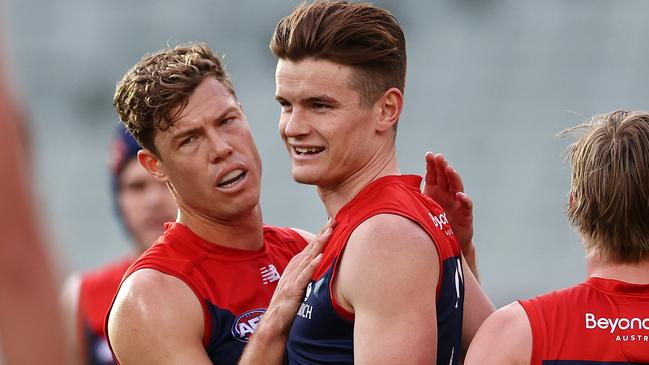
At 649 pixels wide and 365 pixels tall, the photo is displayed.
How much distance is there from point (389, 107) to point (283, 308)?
31.3 inches

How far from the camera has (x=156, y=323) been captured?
398 cm

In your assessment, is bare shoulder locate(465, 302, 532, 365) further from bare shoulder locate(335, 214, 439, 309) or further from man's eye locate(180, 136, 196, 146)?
man's eye locate(180, 136, 196, 146)

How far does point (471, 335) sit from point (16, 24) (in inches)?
539

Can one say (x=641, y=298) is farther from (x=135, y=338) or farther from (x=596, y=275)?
(x=135, y=338)

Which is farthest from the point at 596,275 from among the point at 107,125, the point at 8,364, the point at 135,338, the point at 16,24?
the point at 16,24

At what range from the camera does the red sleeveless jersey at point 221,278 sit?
4098mm

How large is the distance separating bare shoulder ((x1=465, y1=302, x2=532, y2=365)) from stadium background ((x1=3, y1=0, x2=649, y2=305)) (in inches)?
426

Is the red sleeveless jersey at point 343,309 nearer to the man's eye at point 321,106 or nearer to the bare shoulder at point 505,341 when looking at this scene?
the bare shoulder at point 505,341

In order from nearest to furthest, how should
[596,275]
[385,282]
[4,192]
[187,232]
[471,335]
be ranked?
[4,192], [385,282], [596,275], [471,335], [187,232]

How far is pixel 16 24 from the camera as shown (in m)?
16.3

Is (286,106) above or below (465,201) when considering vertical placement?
above

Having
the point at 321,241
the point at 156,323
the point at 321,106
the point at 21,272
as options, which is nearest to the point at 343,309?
the point at 321,241

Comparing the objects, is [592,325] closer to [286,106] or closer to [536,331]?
[536,331]

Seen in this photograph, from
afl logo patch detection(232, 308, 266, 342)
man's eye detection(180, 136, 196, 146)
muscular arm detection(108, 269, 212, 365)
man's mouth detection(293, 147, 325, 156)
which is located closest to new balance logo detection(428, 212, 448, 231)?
man's mouth detection(293, 147, 325, 156)
